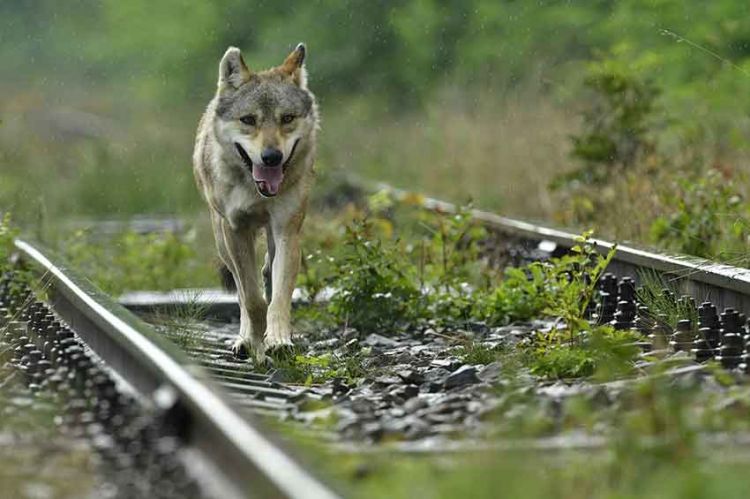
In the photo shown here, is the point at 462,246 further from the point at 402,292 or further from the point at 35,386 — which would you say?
the point at 35,386

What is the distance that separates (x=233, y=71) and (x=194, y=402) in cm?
449

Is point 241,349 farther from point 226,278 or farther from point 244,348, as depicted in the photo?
point 226,278

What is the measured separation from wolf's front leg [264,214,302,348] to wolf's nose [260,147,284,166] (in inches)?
12.8

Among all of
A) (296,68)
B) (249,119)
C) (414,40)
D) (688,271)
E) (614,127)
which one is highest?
(414,40)

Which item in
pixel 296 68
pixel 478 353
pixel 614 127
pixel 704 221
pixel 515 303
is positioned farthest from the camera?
pixel 614 127

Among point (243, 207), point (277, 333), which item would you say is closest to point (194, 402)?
point (277, 333)

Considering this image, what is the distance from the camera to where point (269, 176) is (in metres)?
8.33

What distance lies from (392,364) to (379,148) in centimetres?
1557

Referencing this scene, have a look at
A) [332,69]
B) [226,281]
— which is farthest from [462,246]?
[332,69]

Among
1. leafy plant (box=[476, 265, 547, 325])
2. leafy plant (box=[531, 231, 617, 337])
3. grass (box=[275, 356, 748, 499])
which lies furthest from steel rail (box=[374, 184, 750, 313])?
grass (box=[275, 356, 748, 499])

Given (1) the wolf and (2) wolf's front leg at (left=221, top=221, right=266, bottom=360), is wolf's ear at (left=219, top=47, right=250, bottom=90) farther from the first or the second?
(2) wolf's front leg at (left=221, top=221, right=266, bottom=360)

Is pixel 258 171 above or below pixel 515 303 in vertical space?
above

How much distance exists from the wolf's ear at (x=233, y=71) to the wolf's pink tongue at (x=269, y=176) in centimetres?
61

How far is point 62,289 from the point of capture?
7906mm
